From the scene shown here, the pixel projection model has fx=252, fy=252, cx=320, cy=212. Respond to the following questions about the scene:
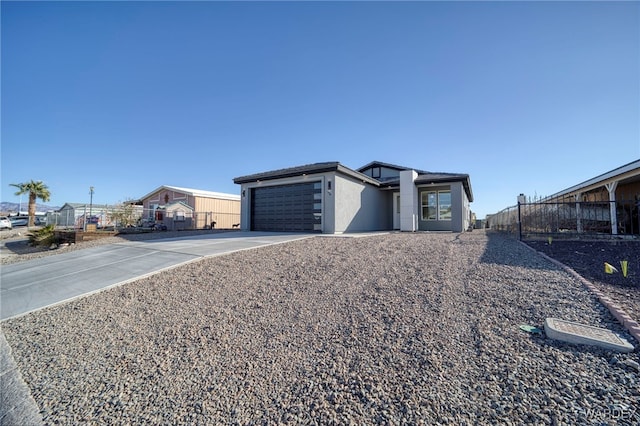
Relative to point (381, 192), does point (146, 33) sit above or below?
above

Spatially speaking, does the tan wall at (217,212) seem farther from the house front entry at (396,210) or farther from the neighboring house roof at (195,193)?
the house front entry at (396,210)

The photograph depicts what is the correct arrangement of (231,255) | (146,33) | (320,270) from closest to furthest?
(320,270) → (231,255) → (146,33)

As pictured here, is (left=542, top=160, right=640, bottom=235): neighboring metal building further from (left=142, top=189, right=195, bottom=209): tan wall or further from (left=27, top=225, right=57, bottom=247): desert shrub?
(left=142, top=189, right=195, bottom=209): tan wall

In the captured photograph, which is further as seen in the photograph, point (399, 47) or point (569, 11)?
point (399, 47)

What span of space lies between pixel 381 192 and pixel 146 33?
13760 mm

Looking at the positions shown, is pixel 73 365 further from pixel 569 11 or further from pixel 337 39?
pixel 569 11

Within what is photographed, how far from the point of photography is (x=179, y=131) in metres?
16.0

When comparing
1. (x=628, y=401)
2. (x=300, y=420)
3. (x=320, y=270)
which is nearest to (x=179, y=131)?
(x=320, y=270)

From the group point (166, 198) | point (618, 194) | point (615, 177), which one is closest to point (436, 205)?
point (615, 177)

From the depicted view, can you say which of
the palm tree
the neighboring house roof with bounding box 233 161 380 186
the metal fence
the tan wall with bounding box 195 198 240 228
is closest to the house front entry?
the neighboring house roof with bounding box 233 161 380 186

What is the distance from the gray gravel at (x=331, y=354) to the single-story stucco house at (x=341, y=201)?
746 centimetres

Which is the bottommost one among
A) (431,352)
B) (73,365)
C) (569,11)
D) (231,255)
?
(73,365)

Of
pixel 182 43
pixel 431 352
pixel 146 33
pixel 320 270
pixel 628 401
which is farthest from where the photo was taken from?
pixel 182 43

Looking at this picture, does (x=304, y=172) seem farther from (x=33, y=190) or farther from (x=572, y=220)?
(x=33, y=190)
